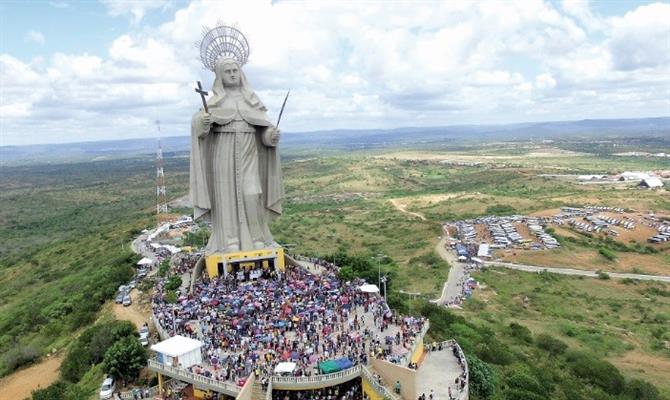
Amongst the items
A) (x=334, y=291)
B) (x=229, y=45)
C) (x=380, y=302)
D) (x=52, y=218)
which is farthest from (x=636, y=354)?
(x=52, y=218)

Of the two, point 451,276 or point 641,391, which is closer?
point 641,391

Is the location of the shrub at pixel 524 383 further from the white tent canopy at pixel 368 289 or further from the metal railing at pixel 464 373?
the white tent canopy at pixel 368 289

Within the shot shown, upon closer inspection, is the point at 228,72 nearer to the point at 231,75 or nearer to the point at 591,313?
the point at 231,75

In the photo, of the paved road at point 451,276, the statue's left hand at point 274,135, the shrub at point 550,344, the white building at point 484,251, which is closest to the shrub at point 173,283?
the statue's left hand at point 274,135

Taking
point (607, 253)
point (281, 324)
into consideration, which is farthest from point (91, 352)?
point (607, 253)

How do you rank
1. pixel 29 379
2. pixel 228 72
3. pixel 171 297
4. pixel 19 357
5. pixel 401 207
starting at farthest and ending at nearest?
pixel 401 207 → pixel 228 72 → pixel 171 297 → pixel 19 357 → pixel 29 379

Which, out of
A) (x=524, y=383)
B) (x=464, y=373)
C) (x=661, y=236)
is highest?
(x=464, y=373)

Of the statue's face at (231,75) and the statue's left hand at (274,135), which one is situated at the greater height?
the statue's face at (231,75)
